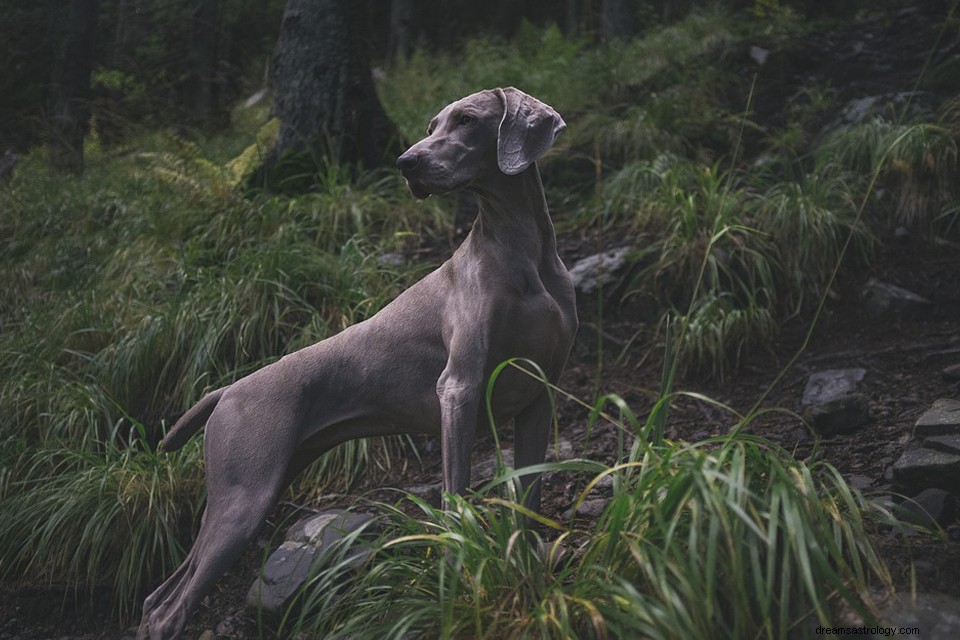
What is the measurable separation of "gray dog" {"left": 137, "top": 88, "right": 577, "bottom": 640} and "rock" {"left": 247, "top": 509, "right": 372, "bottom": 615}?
1.26ft

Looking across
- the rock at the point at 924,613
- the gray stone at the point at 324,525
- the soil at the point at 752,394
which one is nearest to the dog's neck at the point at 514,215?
the soil at the point at 752,394

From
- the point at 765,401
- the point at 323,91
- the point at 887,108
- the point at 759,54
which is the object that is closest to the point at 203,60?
the point at 323,91

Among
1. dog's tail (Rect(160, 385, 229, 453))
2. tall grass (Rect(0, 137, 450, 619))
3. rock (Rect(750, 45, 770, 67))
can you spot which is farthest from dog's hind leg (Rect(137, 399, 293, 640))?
rock (Rect(750, 45, 770, 67))

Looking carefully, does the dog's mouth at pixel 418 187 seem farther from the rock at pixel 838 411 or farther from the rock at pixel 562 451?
the rock at pixel 838 411

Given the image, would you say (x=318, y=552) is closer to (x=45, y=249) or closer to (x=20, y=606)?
(x=20, y=606)

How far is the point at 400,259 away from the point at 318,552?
2594mm

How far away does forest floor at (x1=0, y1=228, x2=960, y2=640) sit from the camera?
3.61 meters

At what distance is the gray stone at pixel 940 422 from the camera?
3.08 metres

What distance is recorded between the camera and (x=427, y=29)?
672 inches

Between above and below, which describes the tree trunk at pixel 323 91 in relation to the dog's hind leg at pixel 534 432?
above

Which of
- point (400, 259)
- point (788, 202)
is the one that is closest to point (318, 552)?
point (400, 259)

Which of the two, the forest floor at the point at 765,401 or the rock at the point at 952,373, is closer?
the forest floor at the point at 765,401

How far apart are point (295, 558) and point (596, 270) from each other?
2.70m

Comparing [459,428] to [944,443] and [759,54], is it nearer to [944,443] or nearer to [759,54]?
[944,443]
